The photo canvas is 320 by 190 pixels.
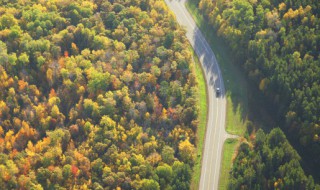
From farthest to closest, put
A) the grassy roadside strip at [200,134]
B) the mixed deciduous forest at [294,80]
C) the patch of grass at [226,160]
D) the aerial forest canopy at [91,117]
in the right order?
the mixed deciduous forest at [294,80] < the grassy roadside strip at [200,134] < the patch of grass at [226,160] < the aerial forest canopy at [91,117]

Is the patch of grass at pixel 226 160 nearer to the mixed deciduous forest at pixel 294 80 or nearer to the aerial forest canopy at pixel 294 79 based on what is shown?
the mixed deciduous forest at pixel 294 80

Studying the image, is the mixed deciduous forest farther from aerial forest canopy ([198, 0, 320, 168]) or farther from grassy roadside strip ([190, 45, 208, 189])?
grassy roadside strip ([190, 45, 208, 189])

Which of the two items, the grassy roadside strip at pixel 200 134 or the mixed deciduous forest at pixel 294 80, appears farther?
the mixed deciduous forest at pixel 294 80

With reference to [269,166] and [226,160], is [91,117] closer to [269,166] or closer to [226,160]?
[226,160]

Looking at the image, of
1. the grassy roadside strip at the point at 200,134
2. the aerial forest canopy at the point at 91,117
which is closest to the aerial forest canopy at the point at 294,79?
the grassy roadside strip at the point at 200,134

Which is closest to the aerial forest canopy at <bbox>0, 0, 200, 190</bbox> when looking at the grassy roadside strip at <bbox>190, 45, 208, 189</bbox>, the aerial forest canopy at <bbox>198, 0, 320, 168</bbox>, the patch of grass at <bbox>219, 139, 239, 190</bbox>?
the grassy roadside strip at <bbox>190, 45, 208, 189</bbox>

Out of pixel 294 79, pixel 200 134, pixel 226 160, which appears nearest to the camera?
pixel 226 160

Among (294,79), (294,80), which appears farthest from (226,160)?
(294,79)
